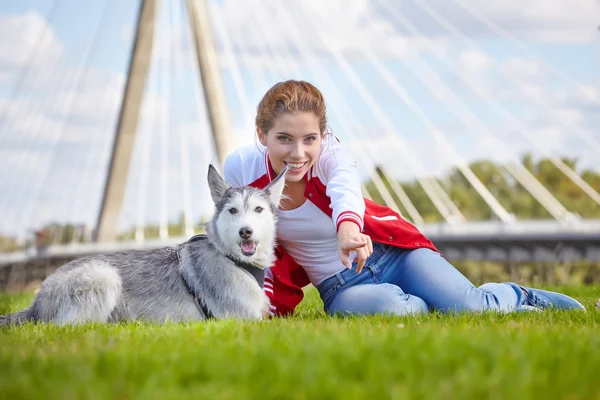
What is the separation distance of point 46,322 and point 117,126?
19065mm

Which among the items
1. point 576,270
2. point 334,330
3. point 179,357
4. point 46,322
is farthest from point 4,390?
point 576,270

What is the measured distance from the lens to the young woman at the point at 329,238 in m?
5.08

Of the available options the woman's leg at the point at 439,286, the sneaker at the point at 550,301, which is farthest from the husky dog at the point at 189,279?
the sneaker at the point at 550,301

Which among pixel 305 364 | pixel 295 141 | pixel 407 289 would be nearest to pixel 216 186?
pixel 295 141

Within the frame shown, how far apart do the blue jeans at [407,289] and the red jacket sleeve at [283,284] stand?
0.20 meters

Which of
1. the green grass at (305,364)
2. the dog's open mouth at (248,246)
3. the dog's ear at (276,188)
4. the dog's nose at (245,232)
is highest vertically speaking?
the dog's ear at (276,188)

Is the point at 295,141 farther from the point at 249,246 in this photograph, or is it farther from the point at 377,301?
the point at 377,301

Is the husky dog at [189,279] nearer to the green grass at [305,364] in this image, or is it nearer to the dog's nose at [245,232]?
the dog's nose at [245,232]

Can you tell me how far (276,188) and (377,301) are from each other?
41.8 inches

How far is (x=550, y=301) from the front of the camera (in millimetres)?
5672

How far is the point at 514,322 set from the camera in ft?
14.8

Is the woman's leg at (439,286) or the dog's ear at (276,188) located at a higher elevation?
the dog's ear at (276,188)

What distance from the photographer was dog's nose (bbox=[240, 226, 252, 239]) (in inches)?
182

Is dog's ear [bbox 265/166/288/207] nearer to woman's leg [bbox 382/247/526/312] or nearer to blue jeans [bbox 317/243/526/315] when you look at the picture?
blue jeans [bbox 317/243/526/315]
